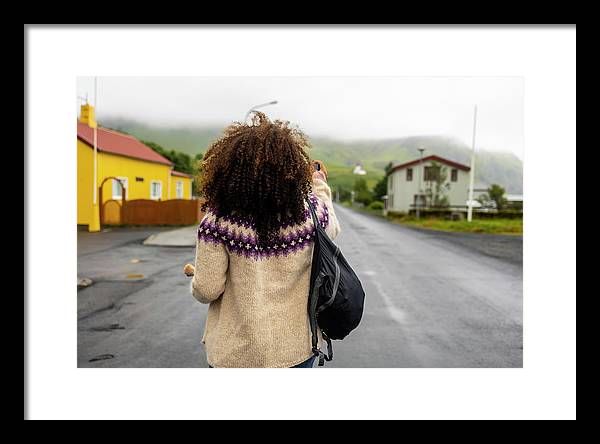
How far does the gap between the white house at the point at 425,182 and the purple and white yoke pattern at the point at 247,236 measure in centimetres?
1212

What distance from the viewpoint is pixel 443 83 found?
3656 millimetres

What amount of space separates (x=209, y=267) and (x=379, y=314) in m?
2.77

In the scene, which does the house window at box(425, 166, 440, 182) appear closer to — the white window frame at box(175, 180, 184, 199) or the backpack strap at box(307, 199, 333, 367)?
the white window frame at box(175, 180, 184, 199)

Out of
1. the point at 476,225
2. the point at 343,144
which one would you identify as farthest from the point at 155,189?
the point at 343,144

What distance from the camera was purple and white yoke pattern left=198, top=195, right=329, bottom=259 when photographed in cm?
122

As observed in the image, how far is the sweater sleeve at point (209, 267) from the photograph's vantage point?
48.2 inches

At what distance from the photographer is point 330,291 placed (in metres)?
1.29

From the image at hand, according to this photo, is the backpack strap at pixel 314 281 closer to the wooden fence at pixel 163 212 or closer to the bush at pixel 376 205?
the wooden fence at pixel 163 212

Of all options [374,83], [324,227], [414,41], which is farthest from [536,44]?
[324,227]

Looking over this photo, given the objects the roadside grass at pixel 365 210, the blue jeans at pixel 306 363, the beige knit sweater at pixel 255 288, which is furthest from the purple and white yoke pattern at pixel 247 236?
the roadside grass at pixel 365 210

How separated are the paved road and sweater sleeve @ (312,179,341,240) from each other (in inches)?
62.0

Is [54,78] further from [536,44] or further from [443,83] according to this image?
[443,83]

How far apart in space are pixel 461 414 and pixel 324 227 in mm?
1489

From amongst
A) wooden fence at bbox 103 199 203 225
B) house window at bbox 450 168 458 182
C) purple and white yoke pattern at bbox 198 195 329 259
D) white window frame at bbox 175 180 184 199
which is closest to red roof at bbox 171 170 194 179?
white window frame at bbox 175 180 184 199
